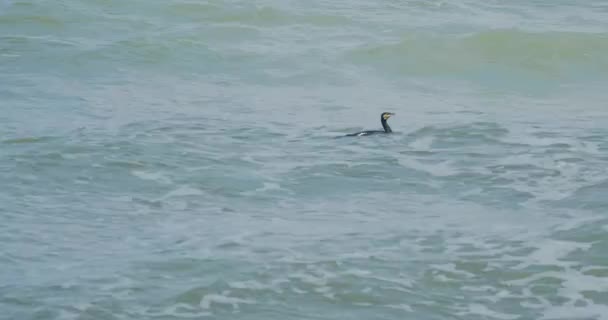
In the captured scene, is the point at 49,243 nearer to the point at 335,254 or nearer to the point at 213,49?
the point at 335,254

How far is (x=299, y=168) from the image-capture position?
12.0 m

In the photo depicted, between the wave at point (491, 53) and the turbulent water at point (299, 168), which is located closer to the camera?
the turbulent water at point (299, 168)

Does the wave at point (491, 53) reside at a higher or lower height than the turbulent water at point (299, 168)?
higher

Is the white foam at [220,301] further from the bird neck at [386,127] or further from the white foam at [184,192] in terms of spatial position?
the bird neck at [386,127]

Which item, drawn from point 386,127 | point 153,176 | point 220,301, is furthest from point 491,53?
point 220,301

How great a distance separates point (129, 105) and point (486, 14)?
32.8ft

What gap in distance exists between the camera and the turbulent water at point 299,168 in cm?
817

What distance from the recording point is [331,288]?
322 inches

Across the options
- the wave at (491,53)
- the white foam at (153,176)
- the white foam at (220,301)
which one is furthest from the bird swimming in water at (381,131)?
the white foam at (220,301)

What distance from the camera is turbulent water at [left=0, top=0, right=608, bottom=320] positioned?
8.17 m

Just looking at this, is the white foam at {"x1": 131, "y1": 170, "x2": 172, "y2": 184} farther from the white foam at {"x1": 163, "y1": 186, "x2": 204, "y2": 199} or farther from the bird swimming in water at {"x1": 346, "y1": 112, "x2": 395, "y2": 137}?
the bird swimming in water at {"x1": 346, "y1": 112, "x2": 395, "y2": 137}

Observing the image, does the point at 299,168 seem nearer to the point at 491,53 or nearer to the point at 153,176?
the point at 153,176

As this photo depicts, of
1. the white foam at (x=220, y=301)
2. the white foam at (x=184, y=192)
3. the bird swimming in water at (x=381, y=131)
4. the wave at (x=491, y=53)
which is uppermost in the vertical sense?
the wave at (x=491, y=53)

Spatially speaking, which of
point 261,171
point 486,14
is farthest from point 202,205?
point 486,14
